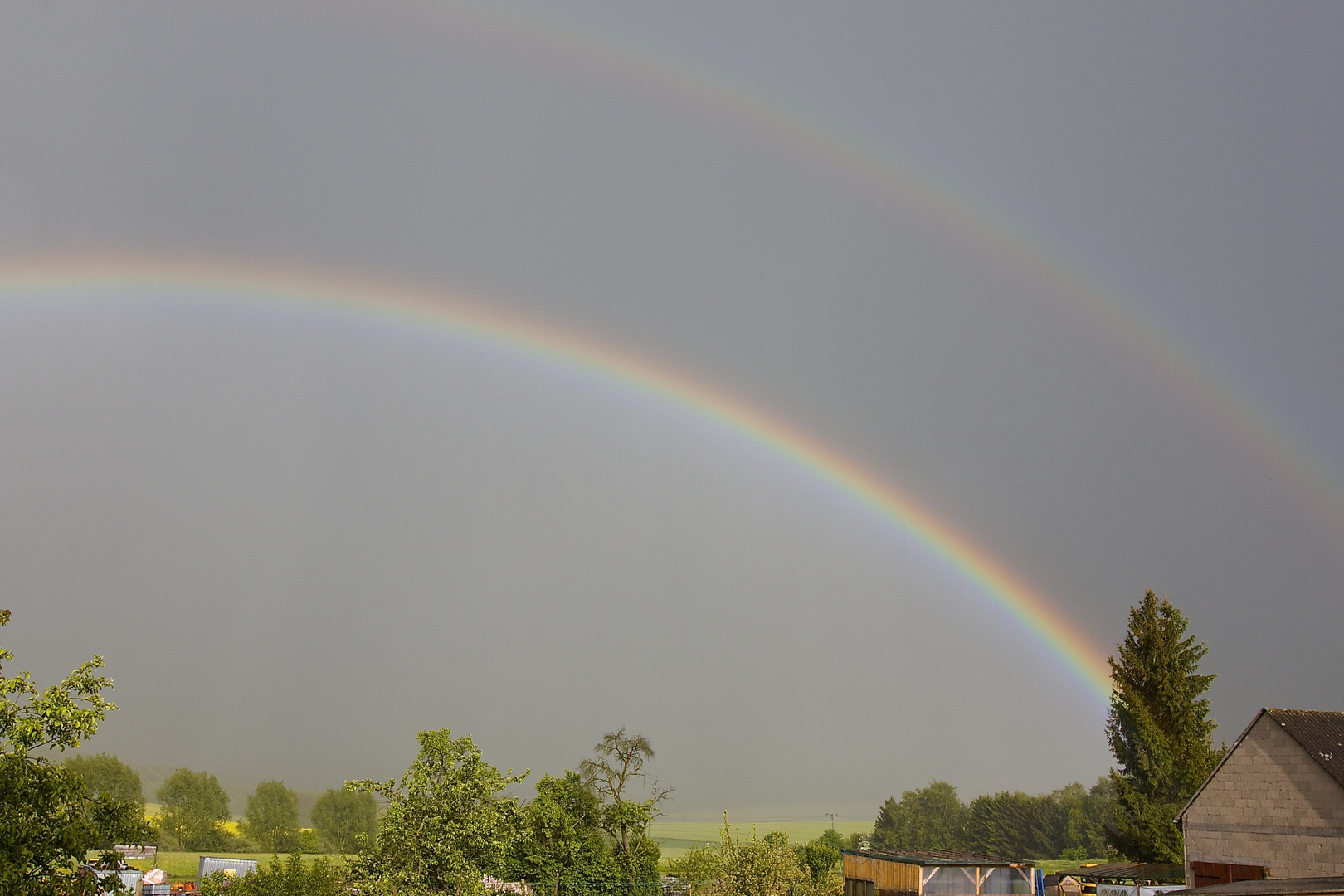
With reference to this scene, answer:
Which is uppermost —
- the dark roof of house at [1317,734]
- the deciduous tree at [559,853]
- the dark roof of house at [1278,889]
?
the dark roof of house at [1317,734]

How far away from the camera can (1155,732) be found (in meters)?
63.2

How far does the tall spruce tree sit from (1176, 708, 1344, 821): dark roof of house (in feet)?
59.8

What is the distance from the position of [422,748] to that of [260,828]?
15815 centimetres

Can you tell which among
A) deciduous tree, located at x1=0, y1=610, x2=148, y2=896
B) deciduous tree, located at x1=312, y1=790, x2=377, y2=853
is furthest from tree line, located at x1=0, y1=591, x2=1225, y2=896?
deciduous tree, located at x1=312, y1=790, x2=377, y2=853

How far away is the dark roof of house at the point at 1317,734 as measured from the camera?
133 feet

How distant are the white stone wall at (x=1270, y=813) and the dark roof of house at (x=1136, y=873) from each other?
9360mm

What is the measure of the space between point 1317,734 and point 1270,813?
3929 mm

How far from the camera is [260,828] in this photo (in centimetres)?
16425

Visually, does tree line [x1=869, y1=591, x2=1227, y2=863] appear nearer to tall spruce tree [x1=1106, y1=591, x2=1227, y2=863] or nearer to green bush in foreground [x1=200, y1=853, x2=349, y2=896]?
tall spruce tree [x1=1106, y1=591, x2=1227, y2=863]

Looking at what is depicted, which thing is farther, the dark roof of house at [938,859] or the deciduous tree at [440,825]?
the dark roof of house at [938,859]

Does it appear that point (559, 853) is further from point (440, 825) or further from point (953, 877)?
point (440, 825)

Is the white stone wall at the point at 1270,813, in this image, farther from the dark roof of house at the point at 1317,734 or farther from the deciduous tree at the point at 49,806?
the deciduous tree at the point at 49,806

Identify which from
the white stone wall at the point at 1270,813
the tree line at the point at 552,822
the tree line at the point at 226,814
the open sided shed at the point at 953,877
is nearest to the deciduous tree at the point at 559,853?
the tree line at the point at 552,822

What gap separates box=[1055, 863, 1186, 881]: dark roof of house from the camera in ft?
177
